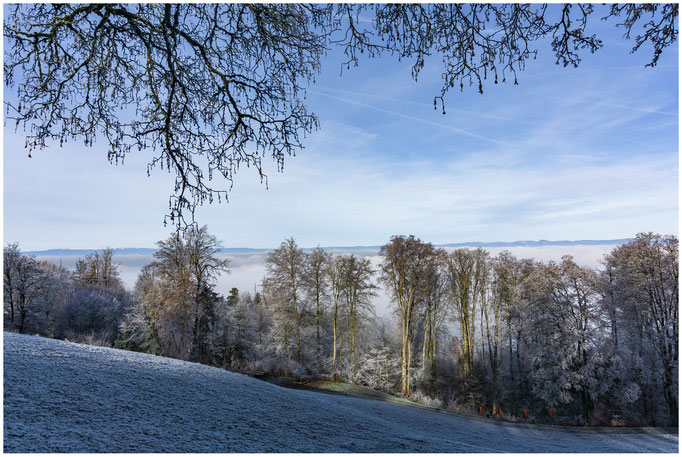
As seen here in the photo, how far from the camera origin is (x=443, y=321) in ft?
73.8

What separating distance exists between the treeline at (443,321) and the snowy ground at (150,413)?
11072mm

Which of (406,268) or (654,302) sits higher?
(406,268)

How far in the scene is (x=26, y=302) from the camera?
2077cm

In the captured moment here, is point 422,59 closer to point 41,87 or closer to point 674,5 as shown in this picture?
point 674,5

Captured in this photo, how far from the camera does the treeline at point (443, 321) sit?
15727 mm

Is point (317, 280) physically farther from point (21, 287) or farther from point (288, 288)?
point (21, 287)

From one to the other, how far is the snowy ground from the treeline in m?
11.1

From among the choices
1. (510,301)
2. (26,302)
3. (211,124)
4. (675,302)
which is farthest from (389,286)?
(26,302)

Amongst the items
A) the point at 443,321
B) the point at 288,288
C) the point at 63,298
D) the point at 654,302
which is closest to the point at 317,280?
the point at 288,288

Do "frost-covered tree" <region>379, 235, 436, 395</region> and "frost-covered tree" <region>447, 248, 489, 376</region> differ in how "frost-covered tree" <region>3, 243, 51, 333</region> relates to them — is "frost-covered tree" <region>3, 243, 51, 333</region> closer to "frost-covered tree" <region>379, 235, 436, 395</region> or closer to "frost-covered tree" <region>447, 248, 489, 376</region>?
"frost-covered tree" <region>379, 235, 436, 395</region>

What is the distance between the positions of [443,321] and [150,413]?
20277 millimetres

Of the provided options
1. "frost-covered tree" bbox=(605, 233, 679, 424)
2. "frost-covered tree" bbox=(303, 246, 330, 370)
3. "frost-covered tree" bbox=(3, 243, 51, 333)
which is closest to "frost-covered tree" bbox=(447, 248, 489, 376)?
"frost-covered tree" bbox=(605, 233, 679, 424)

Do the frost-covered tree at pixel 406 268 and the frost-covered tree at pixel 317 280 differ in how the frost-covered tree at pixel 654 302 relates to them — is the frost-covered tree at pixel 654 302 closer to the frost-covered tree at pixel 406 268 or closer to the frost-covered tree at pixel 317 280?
the frost-covered tree at pixel 406 268

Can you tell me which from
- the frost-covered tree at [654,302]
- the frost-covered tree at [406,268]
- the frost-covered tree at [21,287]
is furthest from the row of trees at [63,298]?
the frost-covered tree at [654,302]
